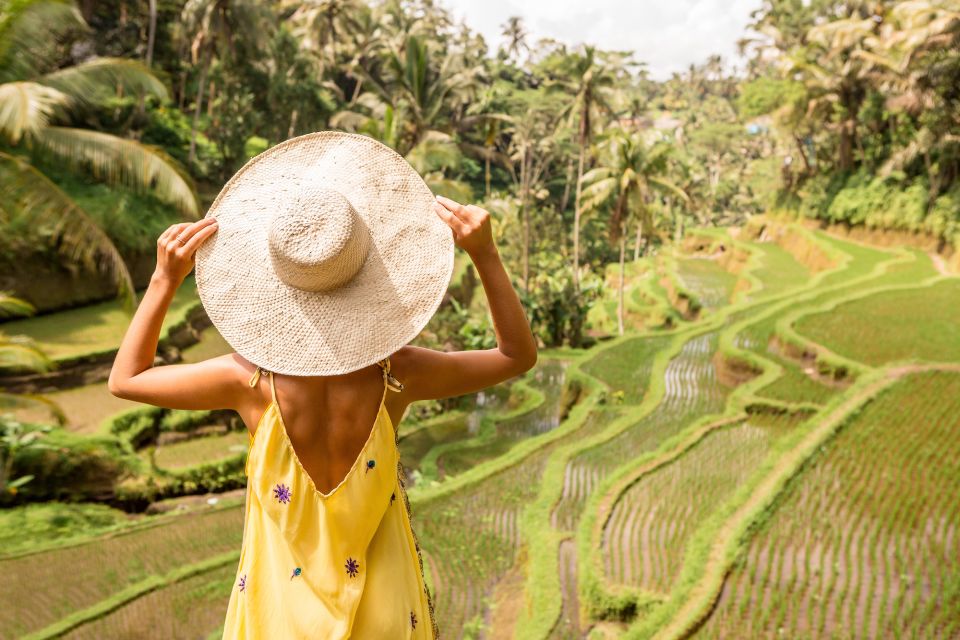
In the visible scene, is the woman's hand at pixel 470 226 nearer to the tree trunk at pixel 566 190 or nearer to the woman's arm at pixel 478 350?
the woman's arm at pixel 478 350

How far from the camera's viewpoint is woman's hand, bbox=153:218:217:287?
3.90 feet

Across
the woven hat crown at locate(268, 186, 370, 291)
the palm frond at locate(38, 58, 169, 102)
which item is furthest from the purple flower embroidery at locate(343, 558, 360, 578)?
the palm frond at locate(38, 58, 169, 102)

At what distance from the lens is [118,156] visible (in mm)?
6734

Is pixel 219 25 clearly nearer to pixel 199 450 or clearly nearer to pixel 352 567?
pixel 199 450

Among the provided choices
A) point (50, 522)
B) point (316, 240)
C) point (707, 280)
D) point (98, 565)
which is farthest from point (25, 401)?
point (707, 280)

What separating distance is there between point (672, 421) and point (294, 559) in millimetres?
8371

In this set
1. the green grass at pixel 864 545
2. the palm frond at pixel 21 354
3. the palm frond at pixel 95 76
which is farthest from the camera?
the palm frond at pixel 95 76

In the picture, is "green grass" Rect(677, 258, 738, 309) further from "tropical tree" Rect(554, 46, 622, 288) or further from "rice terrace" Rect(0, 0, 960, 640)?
"tropical tree" Rect(554, 46, 622, 288)

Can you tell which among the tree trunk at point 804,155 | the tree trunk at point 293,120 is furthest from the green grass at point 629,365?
the tree trunk at point 804,155

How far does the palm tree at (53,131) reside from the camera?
5.67m

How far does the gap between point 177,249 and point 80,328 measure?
10.6 metres

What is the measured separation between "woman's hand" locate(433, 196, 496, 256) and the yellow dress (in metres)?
0.25

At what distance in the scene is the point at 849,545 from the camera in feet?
17.4

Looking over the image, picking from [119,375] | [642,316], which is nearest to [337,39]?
[642,316]
